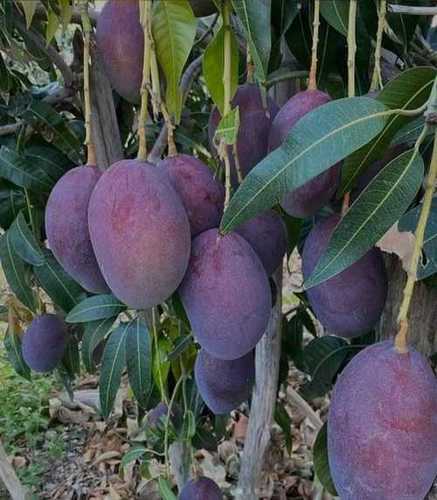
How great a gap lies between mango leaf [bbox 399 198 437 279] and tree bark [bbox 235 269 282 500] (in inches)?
14.2

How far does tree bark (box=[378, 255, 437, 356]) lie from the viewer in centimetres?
63

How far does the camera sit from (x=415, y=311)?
644 millimetres

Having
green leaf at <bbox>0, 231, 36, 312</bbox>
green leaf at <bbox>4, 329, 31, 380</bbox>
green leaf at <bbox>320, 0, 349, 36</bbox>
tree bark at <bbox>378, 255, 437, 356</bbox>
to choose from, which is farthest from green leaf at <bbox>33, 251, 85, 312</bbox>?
green leaf at <bbox>320, 0, 349, 36</bbox>

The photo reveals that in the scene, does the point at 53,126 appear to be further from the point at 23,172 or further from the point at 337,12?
the point at 337,12

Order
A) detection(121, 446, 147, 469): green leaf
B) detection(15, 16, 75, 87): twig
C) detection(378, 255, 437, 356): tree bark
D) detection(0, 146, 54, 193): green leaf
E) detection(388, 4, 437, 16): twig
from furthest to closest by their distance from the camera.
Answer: detection(121, 446, 147, 469): green leaf < detection(0, 146, 54, 193): green leaf < detection(15, 16, 75, 87): twig < detection(378, 255, 437, 356): tree bark < detection(388, 4, 437, 16): twig

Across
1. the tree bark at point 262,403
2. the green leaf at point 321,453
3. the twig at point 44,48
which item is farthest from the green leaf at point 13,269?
the green leaf at point 321,453

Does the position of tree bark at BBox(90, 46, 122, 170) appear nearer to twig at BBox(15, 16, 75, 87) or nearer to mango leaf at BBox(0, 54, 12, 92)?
twig at BBox(15, 16, 75, 87)

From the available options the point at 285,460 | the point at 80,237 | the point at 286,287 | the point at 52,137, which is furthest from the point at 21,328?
the point at 286,287

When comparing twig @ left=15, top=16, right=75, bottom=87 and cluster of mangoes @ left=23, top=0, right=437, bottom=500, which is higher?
twig @ left=15, top=16, right=75, bottom=87

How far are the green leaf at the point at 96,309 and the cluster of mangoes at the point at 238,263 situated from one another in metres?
0.37

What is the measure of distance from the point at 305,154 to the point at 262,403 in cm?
70

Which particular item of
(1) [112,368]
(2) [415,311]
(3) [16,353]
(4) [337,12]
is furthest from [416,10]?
(3) [16,353]

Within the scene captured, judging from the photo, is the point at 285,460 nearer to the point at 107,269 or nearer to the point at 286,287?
the point at 286,287

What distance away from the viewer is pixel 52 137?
86 cm
